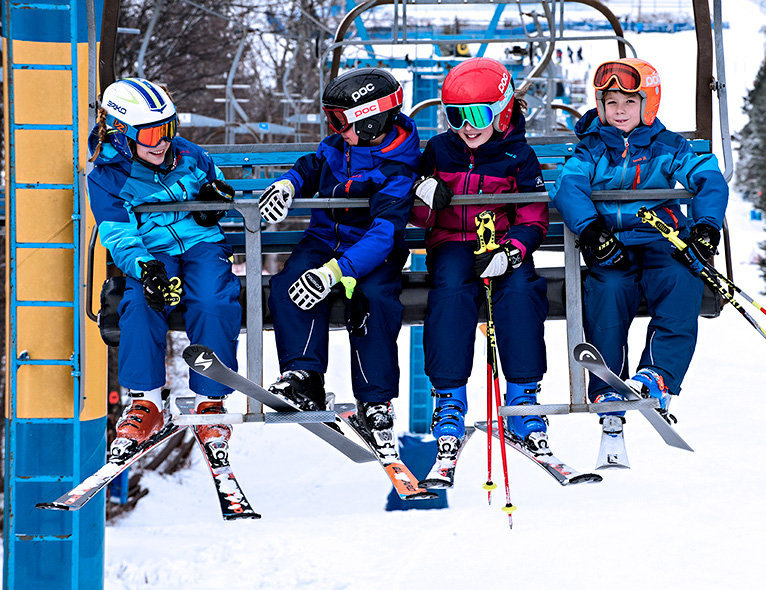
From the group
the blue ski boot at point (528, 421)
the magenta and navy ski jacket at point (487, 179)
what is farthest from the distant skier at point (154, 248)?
the blue ski boot at point (528, 421)

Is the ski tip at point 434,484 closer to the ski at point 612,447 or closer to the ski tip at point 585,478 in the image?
the ski tip at point 585,478

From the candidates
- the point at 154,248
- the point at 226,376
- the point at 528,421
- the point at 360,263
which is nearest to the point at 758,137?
the point at 528,421

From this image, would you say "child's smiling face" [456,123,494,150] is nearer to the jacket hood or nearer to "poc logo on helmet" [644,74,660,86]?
the jacket hood

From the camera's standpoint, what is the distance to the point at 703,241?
3.42 meters

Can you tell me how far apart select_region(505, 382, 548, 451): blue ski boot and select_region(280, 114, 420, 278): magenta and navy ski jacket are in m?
0.73

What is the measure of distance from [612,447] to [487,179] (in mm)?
1164

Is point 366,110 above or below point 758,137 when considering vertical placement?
below

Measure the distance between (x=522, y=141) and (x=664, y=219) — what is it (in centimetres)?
66

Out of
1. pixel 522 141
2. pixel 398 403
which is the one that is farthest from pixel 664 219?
pixel 398 403

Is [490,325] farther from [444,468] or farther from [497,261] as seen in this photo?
[444,468]

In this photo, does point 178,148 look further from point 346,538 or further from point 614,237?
point 346,538

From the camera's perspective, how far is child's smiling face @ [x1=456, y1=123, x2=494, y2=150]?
3643mm

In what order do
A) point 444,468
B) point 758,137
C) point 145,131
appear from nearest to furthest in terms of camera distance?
point 444,468 → point 145,131 → point 758,137

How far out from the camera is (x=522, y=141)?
3.74 metres
